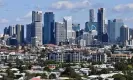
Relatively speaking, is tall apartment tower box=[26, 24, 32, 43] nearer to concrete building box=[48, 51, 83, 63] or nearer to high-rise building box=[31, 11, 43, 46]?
high-rise building box=[31, 11, 43, 46]

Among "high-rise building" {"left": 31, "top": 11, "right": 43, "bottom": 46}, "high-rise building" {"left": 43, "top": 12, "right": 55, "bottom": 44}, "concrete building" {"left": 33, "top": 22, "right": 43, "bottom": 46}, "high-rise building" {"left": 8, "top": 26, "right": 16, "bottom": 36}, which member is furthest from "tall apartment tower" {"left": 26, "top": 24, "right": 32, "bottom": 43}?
"high-rise building" {"left": 43, "top": 12, "right": 55, "bottom": 44}

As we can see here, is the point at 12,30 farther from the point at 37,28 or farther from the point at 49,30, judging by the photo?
the point at 37,28

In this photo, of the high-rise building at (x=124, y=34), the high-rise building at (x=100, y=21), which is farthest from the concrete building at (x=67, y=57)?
the high-rise building at (x=100, y=21)

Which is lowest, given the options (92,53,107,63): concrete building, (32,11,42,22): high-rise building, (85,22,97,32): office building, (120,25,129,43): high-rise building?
(92,53,107,63): concrete building

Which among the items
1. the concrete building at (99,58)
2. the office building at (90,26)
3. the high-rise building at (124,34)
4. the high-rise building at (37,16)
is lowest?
the concrete building at (99,58)

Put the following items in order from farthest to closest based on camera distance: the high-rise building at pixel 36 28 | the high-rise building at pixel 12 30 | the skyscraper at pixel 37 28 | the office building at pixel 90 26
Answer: the office building at pixel 90 26, the high-rise building at pixel 12 30, the high-rise building at pixel 36 28, the skyscraper at pixel 37 28

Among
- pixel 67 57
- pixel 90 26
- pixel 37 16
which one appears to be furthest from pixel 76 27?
pixel 67 57

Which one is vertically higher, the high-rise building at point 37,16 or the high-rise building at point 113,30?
the high-rise building at point 37,16

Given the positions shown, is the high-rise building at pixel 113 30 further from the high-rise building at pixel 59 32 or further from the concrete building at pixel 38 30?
the concrete building at pixel 38 30

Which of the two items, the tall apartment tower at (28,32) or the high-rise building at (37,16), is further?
the high-rise building at (37,16)

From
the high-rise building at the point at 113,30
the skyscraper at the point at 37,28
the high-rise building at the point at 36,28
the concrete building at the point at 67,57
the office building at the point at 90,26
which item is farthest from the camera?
the office building at the point at 90,26

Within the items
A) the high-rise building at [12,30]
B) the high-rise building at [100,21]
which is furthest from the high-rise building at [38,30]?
the high-rise building at [100,21]
